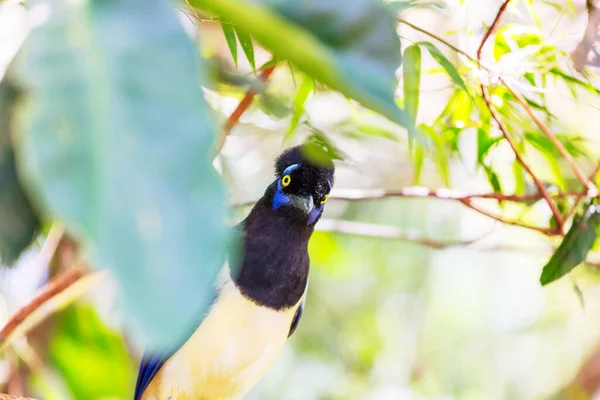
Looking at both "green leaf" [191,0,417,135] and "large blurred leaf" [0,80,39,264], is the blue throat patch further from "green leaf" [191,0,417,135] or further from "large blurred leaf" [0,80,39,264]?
"green leaf" [191,0,417,135]

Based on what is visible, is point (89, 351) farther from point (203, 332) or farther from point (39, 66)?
point (39, 66)

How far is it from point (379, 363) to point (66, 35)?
5310 millimetres

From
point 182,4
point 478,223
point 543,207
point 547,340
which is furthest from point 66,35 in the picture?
point 547,340

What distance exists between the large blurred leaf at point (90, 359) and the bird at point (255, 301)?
0.55 feet

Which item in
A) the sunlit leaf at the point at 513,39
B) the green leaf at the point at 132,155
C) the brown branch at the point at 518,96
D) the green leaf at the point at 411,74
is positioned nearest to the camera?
the green leaf at the point at 132,155

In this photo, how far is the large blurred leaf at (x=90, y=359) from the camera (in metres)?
2.56

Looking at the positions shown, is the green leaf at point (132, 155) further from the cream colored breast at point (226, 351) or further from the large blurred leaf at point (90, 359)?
the large blurred leaf at point (90, 359)

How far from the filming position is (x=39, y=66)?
2.06ft

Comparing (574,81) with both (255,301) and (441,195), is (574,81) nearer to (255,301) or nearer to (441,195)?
(441,195)

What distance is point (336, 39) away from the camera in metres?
0.91

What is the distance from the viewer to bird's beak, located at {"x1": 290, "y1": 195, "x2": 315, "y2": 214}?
2.28 metres

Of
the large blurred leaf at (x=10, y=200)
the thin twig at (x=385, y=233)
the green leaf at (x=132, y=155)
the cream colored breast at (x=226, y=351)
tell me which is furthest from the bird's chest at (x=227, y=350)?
the green leaf at (x=132, y=155)

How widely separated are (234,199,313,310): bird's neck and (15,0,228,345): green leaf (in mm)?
1648

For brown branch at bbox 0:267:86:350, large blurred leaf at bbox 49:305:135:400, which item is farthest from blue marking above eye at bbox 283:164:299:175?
large blurred leaf at bbox 49:305:135:400
